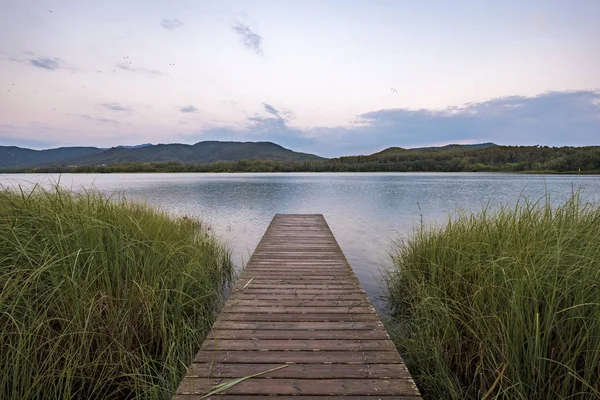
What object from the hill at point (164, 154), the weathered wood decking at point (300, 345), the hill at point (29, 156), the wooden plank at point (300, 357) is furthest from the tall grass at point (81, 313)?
the hill at point (29, 156)

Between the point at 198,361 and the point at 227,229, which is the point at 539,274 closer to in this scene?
the point at 198,361

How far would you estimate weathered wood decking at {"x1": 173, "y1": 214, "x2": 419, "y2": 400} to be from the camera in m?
1.90

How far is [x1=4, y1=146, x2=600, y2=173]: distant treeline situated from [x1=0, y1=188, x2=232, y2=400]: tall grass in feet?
193

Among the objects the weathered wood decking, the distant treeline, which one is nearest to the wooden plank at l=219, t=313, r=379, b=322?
the weathered wood decking

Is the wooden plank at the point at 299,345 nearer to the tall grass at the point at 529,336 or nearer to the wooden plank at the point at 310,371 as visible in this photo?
the wooden plank at the point at 310,371

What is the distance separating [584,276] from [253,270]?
416 cm

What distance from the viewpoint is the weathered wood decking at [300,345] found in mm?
1898

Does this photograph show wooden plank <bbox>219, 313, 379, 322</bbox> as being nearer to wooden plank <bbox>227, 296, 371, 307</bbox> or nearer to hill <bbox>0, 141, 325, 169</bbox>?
wooden plank <bbox>227, 296, 371, 307</bbox>

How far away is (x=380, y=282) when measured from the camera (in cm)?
630

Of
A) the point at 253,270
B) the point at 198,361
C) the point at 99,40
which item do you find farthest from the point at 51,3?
the point at 198,361

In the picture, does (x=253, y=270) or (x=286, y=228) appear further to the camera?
(x=286, y=228)

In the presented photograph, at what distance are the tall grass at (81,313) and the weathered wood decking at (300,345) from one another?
0.43 m

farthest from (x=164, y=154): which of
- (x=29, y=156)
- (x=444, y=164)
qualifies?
(x=444, y=164)

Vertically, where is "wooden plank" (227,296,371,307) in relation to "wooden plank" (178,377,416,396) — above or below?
below
